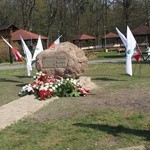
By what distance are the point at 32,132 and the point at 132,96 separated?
440 centimetres

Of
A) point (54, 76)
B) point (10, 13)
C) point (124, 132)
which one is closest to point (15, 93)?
point (54, 76)

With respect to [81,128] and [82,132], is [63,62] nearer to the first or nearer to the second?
[81,128]

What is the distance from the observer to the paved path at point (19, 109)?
9.18 metres

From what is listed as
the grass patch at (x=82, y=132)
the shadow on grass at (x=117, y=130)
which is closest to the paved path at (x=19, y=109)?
the grass patch at (x=82, y=132)

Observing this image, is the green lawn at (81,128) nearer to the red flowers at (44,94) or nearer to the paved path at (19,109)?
the paved path at (19,109)

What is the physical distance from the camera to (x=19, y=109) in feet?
34.3

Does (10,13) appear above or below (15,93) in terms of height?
above

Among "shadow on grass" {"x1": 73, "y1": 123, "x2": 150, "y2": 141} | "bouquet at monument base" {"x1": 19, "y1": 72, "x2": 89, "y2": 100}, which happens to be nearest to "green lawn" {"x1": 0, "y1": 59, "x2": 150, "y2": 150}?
"shadow on grass" {"x1": 73, "y1": 123, "x2": 150, "y2": 141}

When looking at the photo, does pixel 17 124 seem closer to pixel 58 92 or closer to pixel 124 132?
pixel 124 132

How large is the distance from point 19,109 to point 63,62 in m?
5.15

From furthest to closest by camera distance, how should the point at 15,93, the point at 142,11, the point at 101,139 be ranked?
the point at 142,11 → the point at 15,93 → the point at 101,139

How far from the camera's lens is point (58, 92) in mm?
12414

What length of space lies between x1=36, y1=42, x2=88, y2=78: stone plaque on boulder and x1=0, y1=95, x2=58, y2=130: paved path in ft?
10.0

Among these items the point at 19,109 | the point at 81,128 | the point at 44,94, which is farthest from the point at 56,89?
the point at 81,128
